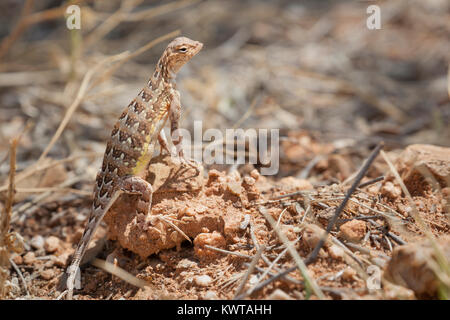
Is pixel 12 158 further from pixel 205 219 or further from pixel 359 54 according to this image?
pixel 359 54

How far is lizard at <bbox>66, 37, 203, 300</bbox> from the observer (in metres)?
3.09

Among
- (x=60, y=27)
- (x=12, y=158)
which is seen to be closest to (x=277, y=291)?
(x=12, y=158)

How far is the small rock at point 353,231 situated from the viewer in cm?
264

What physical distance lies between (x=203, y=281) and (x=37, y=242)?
193 cm

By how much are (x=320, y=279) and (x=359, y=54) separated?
6.01 metres

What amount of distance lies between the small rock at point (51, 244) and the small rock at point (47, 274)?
0.28 metres

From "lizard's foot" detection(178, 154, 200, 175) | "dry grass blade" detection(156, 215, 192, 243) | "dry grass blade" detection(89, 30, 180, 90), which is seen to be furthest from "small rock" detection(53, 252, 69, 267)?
"dry grass blade" detection(89, 30, 180, 90)

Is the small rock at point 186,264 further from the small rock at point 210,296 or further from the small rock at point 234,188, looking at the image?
the small rock at point 234,188

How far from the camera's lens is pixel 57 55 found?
20.9 feet

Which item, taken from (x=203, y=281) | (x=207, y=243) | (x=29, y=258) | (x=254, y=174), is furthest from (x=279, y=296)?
(x=29, y=258)

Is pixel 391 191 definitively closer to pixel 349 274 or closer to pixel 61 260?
pixel 349 274

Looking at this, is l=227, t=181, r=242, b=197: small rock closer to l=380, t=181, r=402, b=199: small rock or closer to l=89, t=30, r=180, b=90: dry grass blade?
l=380, t=181, r=402, b=199: small rock

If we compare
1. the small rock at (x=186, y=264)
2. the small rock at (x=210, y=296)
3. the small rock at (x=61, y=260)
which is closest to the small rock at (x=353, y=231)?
the small rock at (x=210, y=296)

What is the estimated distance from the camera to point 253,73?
22.3ft
